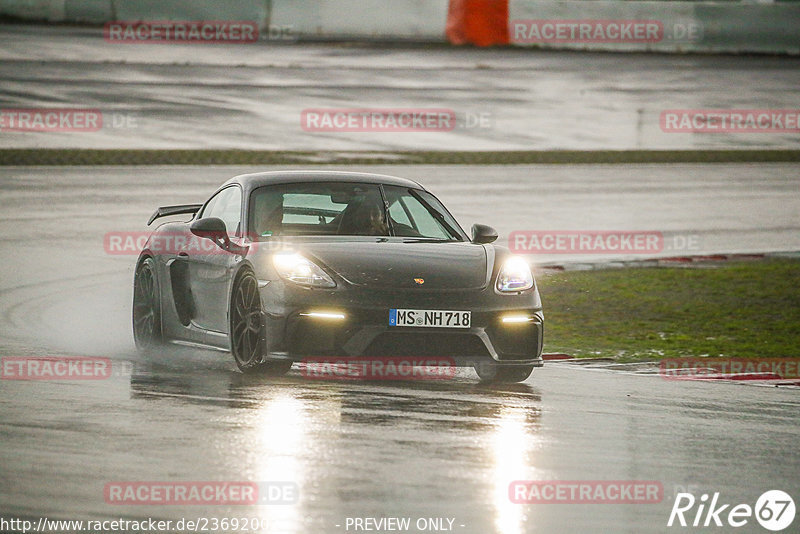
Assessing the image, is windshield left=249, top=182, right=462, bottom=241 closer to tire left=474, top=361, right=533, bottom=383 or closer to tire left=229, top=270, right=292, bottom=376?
tire left=229, top=270, right=292, bottom=376

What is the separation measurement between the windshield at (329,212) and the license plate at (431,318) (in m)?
1.23

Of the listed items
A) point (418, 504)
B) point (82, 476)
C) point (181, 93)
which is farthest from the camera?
point (181, 93)

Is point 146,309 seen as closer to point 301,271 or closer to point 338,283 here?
point 301,271

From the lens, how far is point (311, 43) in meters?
46.3

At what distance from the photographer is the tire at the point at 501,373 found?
9.93m

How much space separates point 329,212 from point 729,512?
4.94 metres


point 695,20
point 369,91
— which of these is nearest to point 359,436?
point 369,91

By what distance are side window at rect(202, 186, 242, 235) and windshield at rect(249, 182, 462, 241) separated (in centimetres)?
23

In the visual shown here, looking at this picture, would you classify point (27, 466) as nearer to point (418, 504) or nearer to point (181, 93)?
point (418, 504)

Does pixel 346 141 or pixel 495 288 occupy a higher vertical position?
pixel 495 288

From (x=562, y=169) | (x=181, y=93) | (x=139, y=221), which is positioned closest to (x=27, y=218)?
(x=139, y=221)

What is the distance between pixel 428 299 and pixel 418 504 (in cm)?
327

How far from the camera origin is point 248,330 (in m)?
9.53

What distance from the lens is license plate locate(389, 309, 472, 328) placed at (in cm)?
912
